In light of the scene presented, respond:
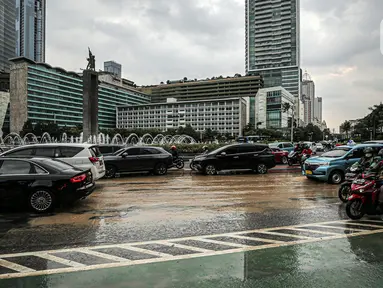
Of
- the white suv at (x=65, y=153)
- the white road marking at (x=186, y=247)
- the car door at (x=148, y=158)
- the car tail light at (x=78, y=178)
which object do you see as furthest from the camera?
the car door at (x=148, y=158)

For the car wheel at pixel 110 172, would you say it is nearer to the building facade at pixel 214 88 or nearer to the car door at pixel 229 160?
the car door at pixel 229 160

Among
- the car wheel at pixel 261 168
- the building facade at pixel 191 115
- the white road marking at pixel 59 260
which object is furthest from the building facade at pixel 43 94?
the white road marking at pixel 59 260

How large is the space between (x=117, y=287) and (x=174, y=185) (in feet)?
30.2

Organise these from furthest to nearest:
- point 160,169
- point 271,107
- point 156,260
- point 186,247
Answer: point 271,107 < point 160,169 < point 186,247 < point 156,260

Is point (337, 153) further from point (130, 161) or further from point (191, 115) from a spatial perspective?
point (191, 115)

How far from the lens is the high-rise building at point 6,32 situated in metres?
168

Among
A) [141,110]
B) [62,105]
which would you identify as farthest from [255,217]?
[141,110]

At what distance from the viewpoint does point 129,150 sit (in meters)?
16.5

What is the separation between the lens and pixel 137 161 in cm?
1642

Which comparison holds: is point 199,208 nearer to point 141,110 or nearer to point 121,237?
point 121,237

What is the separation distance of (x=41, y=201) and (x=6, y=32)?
198m

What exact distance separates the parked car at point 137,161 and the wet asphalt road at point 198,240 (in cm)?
585

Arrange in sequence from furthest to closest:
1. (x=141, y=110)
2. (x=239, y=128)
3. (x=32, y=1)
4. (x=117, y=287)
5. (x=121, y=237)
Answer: (x=32, y=1) → (x=141, y=110) → (x=239, y=128) → (x=121, y=237) → (x=117, y=287)

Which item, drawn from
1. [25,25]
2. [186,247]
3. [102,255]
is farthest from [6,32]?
[186,247]
